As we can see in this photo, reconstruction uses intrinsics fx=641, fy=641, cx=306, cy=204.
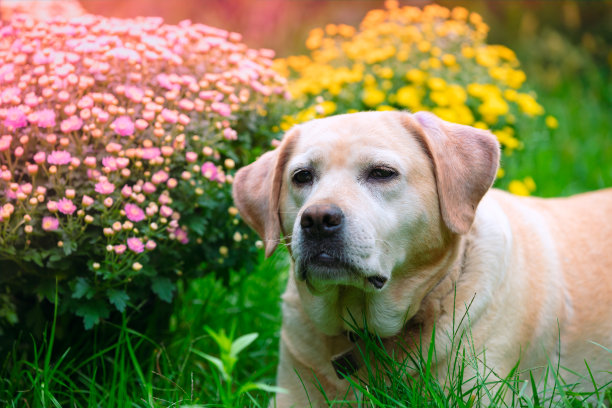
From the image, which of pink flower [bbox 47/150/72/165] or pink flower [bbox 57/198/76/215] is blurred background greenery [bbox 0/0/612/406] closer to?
pink flower [bbox 57/198/76/215]

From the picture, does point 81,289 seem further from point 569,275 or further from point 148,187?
point 569,275

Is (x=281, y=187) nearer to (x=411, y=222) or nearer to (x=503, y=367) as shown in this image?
(x=411, y=222)

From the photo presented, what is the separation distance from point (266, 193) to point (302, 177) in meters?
0.20

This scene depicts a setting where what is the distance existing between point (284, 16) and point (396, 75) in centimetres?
475

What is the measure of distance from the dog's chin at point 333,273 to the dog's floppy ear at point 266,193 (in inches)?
12.9

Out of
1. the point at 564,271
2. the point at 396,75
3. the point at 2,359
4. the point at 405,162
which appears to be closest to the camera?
the point at 405,162

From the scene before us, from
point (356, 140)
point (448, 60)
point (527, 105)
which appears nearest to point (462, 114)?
point (448, 60)

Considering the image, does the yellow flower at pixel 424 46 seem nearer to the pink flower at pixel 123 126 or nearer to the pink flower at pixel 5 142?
the pink flower at pixel 123 126

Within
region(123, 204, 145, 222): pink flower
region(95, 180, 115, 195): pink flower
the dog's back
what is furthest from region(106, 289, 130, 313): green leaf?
the dog's back

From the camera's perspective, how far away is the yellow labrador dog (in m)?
2.30

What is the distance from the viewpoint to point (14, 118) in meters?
2.41

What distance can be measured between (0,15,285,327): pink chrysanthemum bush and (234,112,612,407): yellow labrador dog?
0.92 ft

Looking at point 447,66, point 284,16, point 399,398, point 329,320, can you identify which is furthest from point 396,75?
point 284,16

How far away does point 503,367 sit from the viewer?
8.15ft
